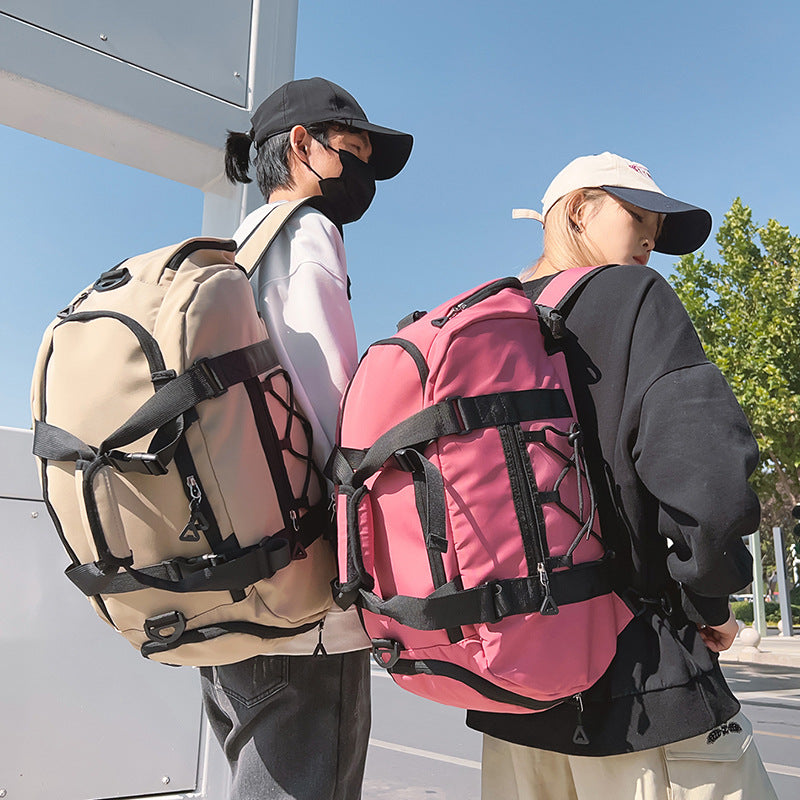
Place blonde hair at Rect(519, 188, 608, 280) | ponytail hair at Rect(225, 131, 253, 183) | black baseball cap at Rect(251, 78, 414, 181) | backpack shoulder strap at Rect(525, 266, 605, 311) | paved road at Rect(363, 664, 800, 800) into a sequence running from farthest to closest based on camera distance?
paved road at Rect(363, 664, 800, 800)
ponytail hair at Rect(225, 131, 253, 183)
black baseball cap at Rect(251, 78, 414, 181)
blonde hair at Rect(519, 188, 608, 280)
backpack shoulder strap at Rect(525, 266, 605, 311)

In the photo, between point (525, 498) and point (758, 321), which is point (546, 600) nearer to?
point (525, 498)

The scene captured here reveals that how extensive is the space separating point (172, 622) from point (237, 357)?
1.60 ft

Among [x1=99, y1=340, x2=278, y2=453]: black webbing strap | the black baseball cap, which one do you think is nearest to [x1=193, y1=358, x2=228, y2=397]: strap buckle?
[x1=99, y1=340, x2=278, y2=453]: black webbing strap

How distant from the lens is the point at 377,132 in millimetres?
2076

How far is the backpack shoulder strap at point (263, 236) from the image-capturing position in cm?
182

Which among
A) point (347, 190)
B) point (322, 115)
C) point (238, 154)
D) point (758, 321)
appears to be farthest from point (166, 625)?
point (758, 321)

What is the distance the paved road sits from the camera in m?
6.18

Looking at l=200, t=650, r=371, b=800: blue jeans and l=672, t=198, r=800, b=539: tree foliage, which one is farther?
l=672, t=198, r=800, b=539: tree foliage

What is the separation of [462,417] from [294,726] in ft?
2.57

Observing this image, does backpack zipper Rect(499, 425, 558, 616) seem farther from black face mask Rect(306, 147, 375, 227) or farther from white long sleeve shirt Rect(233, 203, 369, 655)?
black face mask Rect(306, 147, 375, 227)

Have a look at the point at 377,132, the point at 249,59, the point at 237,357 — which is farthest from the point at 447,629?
the point at 249,59

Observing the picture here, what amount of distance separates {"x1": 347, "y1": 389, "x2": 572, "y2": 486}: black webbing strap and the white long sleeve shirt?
10.9 inches

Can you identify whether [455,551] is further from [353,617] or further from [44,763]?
[44,763]

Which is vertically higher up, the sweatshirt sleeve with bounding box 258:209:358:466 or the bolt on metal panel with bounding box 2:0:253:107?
the bolt on metal panel with bounding box 2:0:253:107
